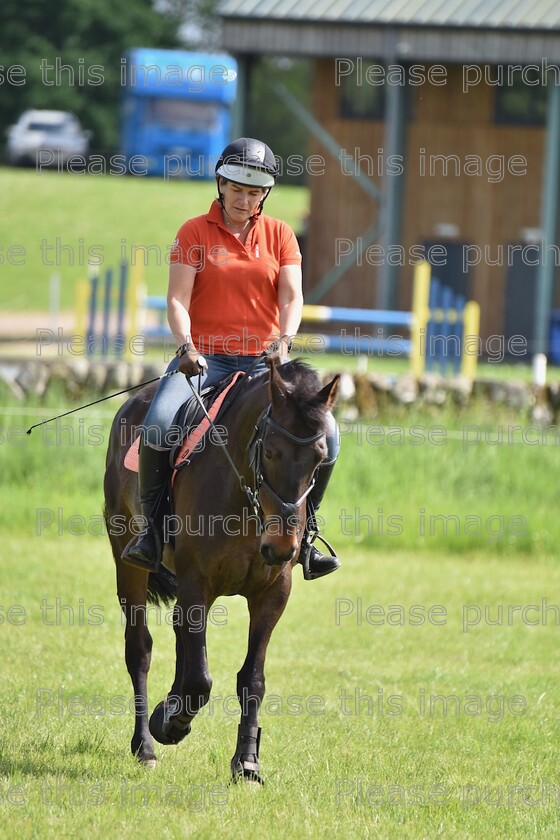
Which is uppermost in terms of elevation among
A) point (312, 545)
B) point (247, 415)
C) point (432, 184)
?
point (432, 184)

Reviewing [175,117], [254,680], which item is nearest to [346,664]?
[254,680]

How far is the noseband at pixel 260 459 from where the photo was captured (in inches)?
218

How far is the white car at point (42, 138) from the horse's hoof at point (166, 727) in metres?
48.5

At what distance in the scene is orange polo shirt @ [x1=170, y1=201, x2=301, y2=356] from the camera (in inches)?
261

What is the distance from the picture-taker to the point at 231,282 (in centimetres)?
664

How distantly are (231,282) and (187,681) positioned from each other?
202cm

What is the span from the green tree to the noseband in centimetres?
5521

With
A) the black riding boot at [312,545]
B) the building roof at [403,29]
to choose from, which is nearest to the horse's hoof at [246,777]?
the black riding boot at [312,545]

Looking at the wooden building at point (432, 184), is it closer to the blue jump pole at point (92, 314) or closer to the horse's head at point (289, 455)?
the blue jump pole at point (92, 314)

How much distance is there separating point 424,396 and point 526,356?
10.7 metres

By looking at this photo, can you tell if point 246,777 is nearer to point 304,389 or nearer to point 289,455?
point 289,455

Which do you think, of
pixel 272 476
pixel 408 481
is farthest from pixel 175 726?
pixel 408 481

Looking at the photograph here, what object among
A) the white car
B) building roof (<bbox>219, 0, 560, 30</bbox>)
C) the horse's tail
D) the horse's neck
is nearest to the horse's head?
the horse's neck

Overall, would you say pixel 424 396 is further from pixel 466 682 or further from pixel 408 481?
pixel 466 682
